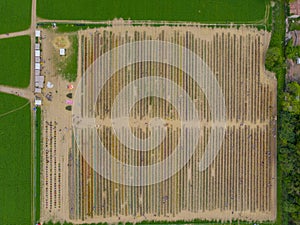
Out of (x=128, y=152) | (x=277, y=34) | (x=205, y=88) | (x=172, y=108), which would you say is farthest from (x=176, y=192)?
(x=277, y=34)

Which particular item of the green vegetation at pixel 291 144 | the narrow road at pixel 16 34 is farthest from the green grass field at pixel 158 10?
the green vegetation at pixel 291 144

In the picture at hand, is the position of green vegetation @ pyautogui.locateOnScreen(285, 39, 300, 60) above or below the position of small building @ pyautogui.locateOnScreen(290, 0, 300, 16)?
below

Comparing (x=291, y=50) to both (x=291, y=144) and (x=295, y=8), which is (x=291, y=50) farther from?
(x=291, y=144)

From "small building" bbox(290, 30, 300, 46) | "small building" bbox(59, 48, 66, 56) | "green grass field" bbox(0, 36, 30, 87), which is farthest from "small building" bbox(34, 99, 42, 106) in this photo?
"small building" bbox(290, 30, 300, 46)

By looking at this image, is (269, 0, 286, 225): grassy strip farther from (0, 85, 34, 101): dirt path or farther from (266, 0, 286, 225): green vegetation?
(0, 85, 34, 101): dirt path

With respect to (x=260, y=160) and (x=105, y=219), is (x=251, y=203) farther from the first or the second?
(x=105, y=219)

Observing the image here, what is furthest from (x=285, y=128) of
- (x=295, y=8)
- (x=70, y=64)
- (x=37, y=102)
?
(x=37, y=102)

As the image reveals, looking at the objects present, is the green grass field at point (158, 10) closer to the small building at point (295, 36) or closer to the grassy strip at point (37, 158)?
the small building at point (295, 36)
